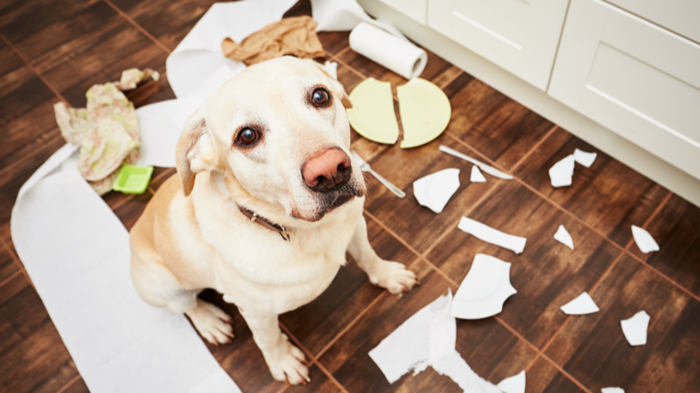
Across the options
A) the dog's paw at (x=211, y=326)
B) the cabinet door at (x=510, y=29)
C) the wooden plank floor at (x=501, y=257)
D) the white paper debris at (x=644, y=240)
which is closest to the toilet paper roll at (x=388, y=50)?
the wooden plank floor at (x=501, y=257)

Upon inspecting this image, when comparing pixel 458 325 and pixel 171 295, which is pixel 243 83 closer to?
pixel 171 295

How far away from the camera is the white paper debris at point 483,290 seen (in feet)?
6.54

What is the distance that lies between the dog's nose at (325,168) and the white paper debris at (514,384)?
114cm

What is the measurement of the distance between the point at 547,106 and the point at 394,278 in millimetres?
1196

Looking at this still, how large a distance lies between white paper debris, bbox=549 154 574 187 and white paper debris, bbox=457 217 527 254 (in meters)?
0.35

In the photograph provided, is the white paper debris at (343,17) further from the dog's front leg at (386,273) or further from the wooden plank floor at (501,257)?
the dog's front leg at (386,273)

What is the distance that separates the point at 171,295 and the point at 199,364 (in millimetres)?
352

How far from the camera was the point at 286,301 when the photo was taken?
5.12 ft

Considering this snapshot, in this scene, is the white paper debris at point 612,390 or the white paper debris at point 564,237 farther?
the white paper debris at point 564,237

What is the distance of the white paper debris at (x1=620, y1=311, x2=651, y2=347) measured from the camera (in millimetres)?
1884

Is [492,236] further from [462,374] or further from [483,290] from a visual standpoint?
[462,374]

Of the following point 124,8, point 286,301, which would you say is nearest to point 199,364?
point 286,301

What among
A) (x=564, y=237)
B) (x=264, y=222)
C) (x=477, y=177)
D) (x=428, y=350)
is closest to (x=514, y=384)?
(x=428, y=350)

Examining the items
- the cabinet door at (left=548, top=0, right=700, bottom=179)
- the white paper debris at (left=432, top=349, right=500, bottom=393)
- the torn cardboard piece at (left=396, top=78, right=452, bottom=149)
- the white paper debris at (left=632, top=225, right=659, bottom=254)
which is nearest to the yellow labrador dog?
the white paper debris at (left=432, top=349, right=500, bottom=393)
